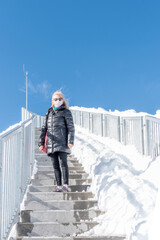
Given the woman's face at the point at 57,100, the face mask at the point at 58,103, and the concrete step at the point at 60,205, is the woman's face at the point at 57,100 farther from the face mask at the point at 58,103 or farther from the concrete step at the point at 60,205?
the concrete step at the point at 60,205

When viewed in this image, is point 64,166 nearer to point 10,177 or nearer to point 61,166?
point 61,166

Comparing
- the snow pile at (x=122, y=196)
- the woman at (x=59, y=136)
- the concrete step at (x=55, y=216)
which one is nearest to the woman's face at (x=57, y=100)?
the woman at (x=59, y=136)

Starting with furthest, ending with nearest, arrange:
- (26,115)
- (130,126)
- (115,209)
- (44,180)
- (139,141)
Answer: (26,115) < (130,126) < (139,141) < (44,180) < (115,209)

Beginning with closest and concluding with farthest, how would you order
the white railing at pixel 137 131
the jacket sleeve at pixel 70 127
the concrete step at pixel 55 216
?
1. the concrete step at pixel 55 216
2. the jacket sleeve at pixel 70 127
3. the white railing at pixel 137 131

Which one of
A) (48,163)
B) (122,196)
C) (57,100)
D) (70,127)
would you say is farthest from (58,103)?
(48,163)

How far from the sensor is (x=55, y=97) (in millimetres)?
5129

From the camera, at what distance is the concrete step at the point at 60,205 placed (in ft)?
15.1

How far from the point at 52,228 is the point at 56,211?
0.33 m

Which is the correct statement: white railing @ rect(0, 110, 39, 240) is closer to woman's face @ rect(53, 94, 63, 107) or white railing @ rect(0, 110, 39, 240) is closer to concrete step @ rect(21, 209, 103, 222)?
concrete step @ rect(21, 209, 103, 222)

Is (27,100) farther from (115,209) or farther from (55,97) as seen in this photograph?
(115,209)

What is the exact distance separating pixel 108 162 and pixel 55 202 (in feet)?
5.15

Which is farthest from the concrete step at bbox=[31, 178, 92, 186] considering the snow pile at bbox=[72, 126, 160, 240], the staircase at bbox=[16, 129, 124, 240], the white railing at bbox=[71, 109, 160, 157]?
the white railing at bbox=[71, 109, 160, 157]

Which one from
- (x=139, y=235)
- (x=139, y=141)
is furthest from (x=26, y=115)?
(x=139, y=235)

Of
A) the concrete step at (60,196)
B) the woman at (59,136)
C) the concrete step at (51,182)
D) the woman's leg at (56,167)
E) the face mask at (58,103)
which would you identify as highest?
the face mask at (58,103)
